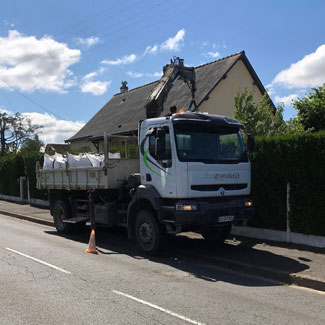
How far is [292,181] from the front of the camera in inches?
353

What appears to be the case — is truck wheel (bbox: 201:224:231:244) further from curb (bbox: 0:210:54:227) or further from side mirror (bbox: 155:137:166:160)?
curb (bbox: 0:210:54:227)

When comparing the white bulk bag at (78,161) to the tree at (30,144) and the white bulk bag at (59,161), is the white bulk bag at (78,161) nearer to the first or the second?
the white bulk bag at (59,161)

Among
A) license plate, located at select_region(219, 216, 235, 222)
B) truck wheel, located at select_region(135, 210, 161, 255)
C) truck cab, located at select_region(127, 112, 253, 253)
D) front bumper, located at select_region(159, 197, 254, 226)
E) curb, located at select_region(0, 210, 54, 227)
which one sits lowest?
curb, located at select_region(0, 210, 54, 227)

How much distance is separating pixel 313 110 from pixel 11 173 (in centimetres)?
1793

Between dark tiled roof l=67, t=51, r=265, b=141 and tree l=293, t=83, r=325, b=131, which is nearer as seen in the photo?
tree l=293, t=83, r=325, b=131

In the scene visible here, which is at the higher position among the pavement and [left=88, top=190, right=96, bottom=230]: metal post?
[left=88, top=190, right=96, bottom=230]: metal post

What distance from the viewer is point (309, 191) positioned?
863 centimetres

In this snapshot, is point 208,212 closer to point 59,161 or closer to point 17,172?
point 59,161

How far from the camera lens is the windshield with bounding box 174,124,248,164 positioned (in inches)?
304

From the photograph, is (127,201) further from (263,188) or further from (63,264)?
(263,188)

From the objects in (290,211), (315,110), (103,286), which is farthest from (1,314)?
(315,110)

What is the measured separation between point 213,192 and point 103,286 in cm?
295

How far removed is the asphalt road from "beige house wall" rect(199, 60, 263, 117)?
15.3 meters

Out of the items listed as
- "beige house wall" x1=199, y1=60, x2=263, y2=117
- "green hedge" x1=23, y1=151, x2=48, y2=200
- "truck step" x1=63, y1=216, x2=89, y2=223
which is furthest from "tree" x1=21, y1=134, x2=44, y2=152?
"truck step" x1=63, y1=216, x2=89, y2=223
